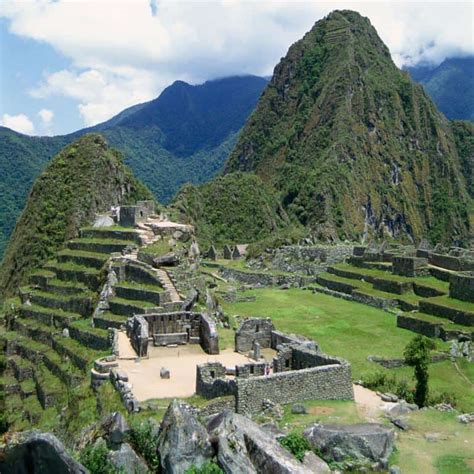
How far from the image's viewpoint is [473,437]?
602 inches

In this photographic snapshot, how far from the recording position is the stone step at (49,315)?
35.8m

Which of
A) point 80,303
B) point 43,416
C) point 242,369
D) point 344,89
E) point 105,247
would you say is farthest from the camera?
point 344,89

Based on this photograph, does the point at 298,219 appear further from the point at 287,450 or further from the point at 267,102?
the point at 287,450

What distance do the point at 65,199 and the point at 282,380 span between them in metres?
55.9

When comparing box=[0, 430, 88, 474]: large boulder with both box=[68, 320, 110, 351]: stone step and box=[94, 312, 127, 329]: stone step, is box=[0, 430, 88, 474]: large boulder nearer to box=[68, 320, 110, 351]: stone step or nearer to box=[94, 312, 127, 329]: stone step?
box=[68, 320, 110, 351]: stone step

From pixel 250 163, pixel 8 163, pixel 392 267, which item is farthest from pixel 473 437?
pixel 250 163

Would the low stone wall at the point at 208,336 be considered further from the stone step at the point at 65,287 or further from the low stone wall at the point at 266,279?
the low stone wall at the point at 266,279

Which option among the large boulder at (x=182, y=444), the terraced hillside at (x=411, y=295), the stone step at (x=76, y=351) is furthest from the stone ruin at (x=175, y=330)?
the terraced hillside at (x=411, y=295)

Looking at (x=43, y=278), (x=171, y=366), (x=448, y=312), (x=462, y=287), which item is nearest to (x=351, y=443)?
(x=171, y=366)

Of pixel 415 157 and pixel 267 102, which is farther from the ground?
pixel 267 102

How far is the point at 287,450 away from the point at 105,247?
29.6 meters

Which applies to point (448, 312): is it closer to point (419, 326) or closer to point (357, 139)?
point (419, 326)

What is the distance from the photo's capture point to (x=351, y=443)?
43.3 feet

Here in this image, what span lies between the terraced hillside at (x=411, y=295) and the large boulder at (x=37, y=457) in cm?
2605
